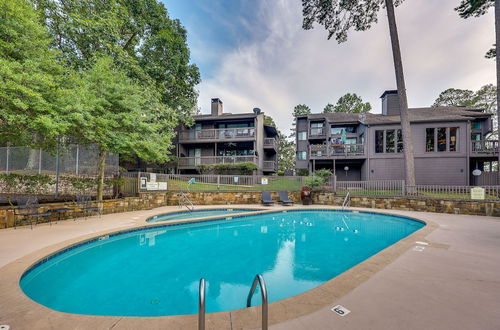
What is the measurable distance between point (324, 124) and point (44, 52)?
23464 millimetres

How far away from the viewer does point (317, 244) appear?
7266 mm

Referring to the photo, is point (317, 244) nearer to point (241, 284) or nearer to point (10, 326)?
point (241, 284)

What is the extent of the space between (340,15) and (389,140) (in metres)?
11.0

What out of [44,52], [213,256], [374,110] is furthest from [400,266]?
[374,110]

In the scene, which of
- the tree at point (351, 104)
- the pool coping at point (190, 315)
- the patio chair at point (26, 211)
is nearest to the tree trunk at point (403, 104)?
the pool coping at point (190, 315)

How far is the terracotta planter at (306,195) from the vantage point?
1518 centimetres

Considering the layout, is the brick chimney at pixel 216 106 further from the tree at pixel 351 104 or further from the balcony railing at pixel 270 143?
the tree at pixel 351 104

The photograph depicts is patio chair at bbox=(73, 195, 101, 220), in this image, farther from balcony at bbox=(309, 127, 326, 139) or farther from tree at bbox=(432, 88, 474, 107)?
tree at bbox=(432, 88, 474, 107)

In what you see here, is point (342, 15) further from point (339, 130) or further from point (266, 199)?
point (266, 199)

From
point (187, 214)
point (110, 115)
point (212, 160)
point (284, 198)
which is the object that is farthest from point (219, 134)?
point (110, 115)

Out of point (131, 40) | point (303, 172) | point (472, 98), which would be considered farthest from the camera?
point (472, 98)

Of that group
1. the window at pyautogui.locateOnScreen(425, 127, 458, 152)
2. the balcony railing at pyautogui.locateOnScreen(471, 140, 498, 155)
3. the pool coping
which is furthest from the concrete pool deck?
the balcony railing at pyautogui.locateOnScreen(471, 140, 498, 155)

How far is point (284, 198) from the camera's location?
15.3 metres

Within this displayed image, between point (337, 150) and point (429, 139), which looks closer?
point (429, 139)
